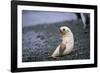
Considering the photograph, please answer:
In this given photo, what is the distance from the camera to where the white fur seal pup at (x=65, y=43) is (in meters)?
1.79

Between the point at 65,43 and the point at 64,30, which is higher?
the point at 64,30

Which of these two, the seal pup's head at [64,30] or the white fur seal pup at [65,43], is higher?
the seal pup's head at [64,30]

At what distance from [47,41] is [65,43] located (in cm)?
17

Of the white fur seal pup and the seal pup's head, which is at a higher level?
the seal pup's head

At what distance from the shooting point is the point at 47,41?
5.76 feet

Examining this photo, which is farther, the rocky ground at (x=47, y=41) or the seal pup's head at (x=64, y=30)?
the seal pup's head at (x=64, y=30)

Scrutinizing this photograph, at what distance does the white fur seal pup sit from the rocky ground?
0.03 meters

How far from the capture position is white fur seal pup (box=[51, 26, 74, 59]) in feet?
5.86

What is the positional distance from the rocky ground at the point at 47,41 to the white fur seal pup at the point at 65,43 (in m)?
0.03

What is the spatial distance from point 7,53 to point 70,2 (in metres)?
0.72

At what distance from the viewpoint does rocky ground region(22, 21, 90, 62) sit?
170 cm

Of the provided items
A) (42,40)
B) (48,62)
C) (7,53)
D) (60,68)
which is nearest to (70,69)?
(60,68)

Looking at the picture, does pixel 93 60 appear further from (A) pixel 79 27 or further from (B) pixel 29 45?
(B) pixel 29 45

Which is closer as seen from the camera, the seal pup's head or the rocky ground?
the rocky ground
